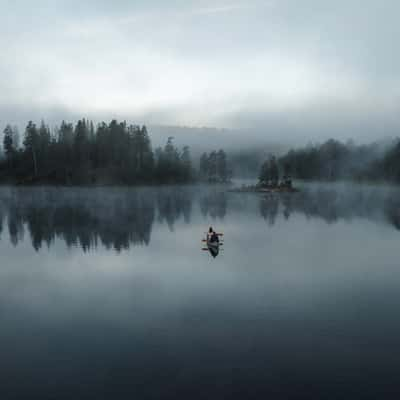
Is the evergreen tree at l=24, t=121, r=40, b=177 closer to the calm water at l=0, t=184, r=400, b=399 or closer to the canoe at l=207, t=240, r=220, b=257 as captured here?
the calm water at l=0, t=184, r=400, b=399

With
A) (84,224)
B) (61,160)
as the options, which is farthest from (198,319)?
(61,160)

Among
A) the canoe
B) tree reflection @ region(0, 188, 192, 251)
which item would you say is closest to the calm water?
the canoe

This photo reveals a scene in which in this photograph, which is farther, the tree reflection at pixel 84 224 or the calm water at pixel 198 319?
the tree reflection at pixel 84 224

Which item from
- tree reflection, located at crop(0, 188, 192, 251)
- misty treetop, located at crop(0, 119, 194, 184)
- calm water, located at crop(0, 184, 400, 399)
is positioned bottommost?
calm water, located at crop(0, 184, 400, 399)

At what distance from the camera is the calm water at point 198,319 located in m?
18.1

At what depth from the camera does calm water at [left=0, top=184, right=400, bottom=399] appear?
59.4ft

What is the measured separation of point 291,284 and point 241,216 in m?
56.6

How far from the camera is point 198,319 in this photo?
86.0 feet

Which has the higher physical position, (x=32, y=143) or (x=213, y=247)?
(x=32, y=143)

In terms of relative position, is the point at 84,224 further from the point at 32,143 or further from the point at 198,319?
the point at 32,143

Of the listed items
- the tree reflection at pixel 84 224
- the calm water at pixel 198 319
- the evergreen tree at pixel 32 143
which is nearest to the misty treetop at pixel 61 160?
the evergreen tree at pixel 32 143

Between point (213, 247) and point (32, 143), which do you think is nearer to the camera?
point (213, 247)

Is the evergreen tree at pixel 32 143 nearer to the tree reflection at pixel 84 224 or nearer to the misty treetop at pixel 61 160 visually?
the misty treetop at pixel 61 160

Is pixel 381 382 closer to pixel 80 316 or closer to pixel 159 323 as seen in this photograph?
pixel 159 323
